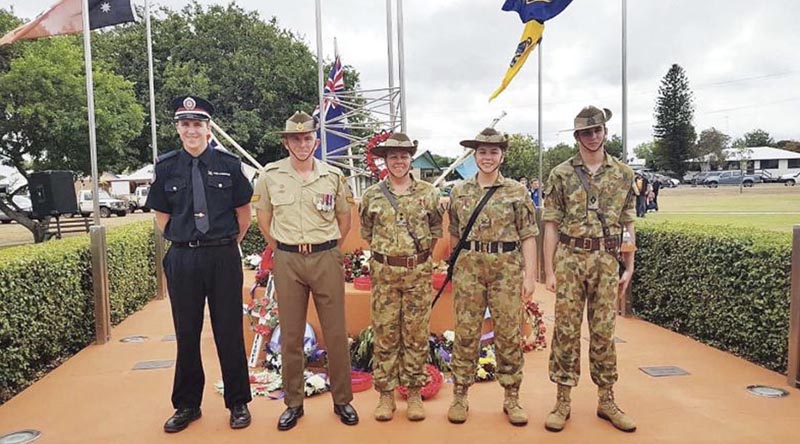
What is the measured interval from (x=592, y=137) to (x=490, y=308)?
3.49 ft

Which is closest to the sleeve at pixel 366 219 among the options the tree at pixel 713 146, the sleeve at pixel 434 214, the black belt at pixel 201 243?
the sleeve at pixel 434 214

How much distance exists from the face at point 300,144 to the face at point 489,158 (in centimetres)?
93

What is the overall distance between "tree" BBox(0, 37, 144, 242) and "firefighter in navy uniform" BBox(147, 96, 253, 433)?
12.8 metres

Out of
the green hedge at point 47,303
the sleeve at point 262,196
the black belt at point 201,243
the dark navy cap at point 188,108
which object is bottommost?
the green hedge at point 47,303

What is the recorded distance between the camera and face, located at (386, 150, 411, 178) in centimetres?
315

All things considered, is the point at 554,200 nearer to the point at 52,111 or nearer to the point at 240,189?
the point at 240,189

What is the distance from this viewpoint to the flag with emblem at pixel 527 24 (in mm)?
6289

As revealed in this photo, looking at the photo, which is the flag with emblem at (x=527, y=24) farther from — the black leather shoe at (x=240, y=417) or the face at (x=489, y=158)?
the black leather shoe at (x=240, y=417)

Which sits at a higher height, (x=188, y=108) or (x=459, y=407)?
(x=188, y=108)

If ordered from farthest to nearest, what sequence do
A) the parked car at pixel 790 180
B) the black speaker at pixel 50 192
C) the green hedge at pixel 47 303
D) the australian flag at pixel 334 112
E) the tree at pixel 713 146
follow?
the tree at pixel 713 146
the parked car at pixel 790 180
the black speaker at pixel 50 192
the australian flag at pixel 334 112
the green hedge at pixel 47 303

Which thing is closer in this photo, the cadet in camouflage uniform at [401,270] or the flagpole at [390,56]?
the cadet in camouflage uniform at [401,270]

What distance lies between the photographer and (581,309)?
123 inches

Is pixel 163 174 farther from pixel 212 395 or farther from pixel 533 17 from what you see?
pixel 533 17

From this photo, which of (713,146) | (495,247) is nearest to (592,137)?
(495,247)
